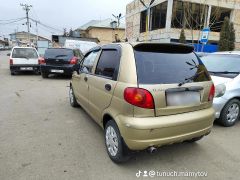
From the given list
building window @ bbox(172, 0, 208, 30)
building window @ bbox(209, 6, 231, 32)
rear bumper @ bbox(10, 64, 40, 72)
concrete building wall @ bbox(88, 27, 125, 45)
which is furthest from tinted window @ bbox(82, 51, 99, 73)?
concrete building wall @ bbox(88, 27, 125, 45)

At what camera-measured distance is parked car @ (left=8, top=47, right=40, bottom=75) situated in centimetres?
1132

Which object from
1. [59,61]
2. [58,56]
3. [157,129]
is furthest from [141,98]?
[58,56]

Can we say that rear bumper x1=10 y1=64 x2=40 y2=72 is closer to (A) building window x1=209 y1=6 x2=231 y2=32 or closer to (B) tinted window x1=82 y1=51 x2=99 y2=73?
(B) tinted window x1=82 y1=51 x2=99 y2=73

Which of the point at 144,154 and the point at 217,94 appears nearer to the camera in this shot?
the point at 144,154

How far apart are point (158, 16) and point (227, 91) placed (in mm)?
22695

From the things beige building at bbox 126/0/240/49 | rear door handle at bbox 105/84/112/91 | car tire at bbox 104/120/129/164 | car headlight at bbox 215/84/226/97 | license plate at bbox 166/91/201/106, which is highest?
beige building at bbox 126/0/240/49

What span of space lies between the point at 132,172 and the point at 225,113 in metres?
2.59

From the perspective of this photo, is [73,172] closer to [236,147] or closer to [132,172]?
[132,172]

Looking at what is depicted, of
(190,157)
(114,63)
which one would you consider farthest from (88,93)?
(190,157)

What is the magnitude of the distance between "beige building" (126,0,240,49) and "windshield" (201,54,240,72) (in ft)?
46.9

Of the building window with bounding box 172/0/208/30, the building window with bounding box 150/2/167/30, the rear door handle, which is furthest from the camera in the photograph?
the building window with bounding box 150/2/167/30

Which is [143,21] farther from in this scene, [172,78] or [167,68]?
[172,78]

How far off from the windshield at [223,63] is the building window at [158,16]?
1981cm

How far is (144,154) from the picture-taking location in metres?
3.28
